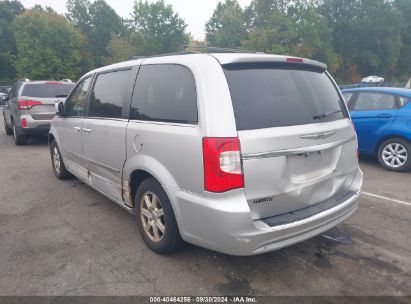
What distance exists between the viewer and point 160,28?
5034 centimetres

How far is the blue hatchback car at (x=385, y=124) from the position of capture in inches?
240

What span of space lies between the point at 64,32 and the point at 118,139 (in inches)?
1892

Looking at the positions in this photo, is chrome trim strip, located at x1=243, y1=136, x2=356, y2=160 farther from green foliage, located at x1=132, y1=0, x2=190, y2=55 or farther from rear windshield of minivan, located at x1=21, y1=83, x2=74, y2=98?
green foliage, located at x1=132, y1=0, x2=190, y2=55

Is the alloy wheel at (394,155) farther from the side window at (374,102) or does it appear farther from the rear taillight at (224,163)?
the rear taillight at (224,163)

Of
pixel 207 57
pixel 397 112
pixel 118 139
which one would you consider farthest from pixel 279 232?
pixel 397 112

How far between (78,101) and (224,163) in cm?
297

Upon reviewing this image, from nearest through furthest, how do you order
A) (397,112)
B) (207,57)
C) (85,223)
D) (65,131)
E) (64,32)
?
(207,57), (85,223), (65,131), (397,112), (64,32)

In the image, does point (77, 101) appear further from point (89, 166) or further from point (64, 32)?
point (64, 32)

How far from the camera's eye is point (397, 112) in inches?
243

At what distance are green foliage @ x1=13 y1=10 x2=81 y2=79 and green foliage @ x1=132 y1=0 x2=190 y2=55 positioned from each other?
9.72 m

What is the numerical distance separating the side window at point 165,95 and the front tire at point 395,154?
16.6 feet

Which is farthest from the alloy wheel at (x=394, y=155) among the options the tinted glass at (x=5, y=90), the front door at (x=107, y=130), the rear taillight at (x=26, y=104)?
the tinted glass at (x=5, y=90)

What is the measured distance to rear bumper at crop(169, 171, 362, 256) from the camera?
2.40m

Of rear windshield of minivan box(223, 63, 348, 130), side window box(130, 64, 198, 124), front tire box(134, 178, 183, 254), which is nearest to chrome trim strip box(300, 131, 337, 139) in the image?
rear windshield of minivan box(223, 63, 348, 130)
